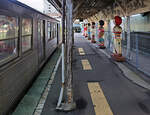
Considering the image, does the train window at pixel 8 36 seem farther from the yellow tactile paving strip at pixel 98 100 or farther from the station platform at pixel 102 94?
the yellow tactile paving strip at pixel 98 100

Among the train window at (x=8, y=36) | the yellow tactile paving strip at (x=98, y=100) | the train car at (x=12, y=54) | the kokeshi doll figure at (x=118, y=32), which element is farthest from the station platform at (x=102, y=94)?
the kokeshi doll figure at (x=118, y=32)

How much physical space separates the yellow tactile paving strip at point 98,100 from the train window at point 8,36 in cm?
213

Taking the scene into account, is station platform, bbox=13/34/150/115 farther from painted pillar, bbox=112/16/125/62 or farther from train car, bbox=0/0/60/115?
painted pillar, bbox=112/16/125/62

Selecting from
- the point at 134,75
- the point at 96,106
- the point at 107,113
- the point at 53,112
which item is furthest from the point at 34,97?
the point at 134,75

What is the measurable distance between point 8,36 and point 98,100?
2.47m

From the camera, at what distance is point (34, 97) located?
418 cm

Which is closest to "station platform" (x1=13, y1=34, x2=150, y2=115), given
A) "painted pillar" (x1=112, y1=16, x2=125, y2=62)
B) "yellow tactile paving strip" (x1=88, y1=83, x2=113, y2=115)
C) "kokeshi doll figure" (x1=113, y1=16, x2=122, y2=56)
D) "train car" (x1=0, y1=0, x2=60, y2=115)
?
"yellow tactile paving strip" (x1=88, y1=83, x2=113, y2=115)

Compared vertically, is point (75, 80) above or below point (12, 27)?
below

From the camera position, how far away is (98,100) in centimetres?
396

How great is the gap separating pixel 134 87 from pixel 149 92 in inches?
18.3

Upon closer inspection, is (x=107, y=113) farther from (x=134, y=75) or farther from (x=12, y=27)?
(x=134, y=75)

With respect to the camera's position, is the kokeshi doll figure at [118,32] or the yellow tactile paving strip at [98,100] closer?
the yellow tactile paving strip at [98,100]

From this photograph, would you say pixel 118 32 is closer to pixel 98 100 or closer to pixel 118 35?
pixel 118 35

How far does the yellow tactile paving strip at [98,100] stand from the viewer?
3.44 metres
